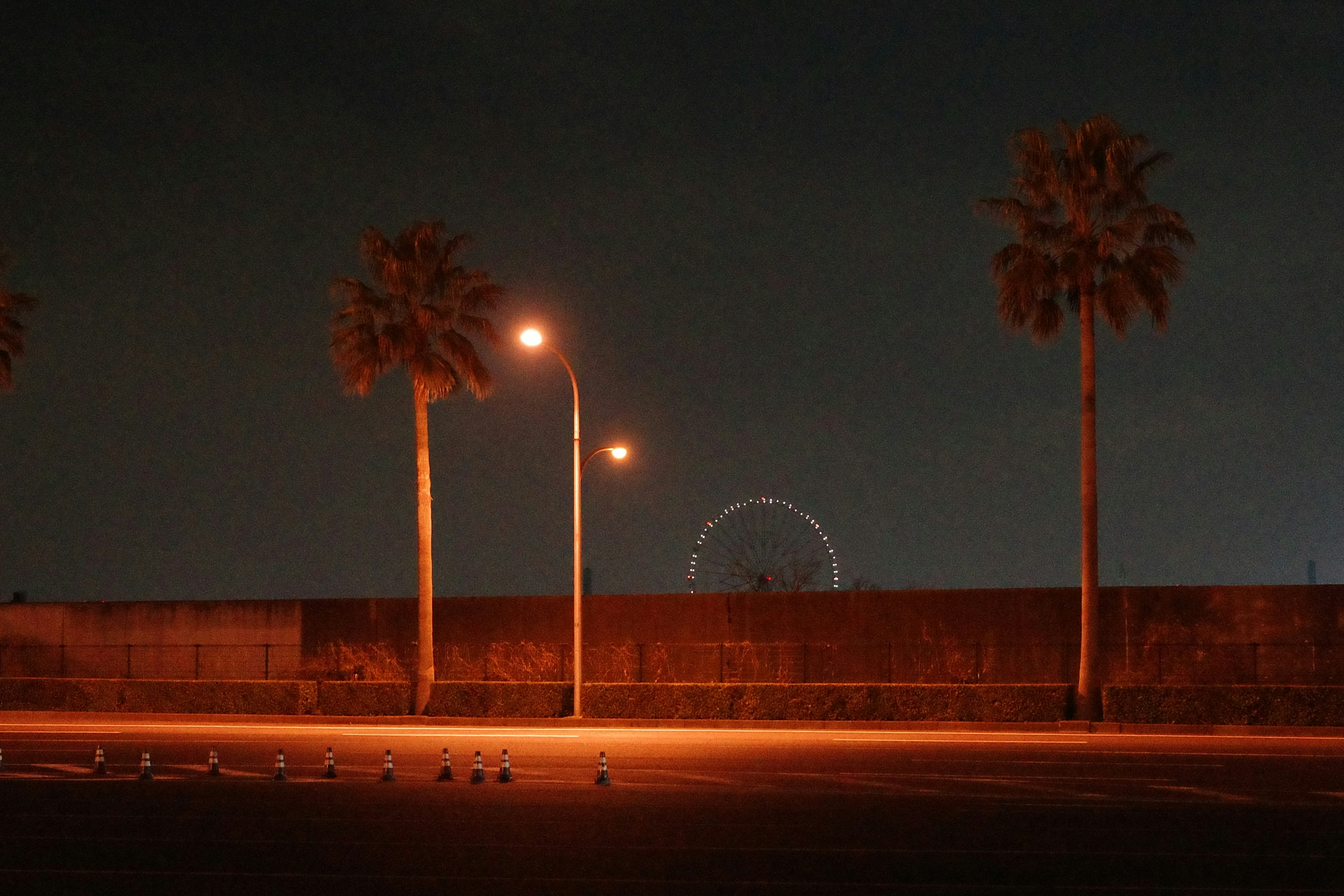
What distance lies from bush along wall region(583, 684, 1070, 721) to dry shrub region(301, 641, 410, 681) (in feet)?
36.2

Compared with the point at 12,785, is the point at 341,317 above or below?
above

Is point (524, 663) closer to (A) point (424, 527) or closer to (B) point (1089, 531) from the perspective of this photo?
(A) point (424, 527)

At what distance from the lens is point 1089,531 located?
113 feet

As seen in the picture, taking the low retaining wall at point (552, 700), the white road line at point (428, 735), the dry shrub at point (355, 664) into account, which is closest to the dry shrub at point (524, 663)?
the dry shrub at point (355, 664)

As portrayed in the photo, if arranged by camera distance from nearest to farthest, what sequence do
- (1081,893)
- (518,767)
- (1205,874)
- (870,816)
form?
(1081,893), (1205,874), (870,816), (518,767)

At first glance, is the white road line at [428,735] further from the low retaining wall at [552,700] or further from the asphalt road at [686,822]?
the low retaining wall at [552,700]

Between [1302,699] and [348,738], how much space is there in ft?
65.3

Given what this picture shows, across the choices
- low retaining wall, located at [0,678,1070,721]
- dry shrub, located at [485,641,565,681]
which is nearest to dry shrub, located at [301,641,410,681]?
dry shrub, located at [485,641,565,681]

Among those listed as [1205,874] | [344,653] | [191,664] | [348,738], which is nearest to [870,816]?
[1205,874]

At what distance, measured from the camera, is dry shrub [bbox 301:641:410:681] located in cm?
4591

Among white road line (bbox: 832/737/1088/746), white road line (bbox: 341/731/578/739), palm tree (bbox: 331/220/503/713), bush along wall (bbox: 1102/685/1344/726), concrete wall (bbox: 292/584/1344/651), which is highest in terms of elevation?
palm tree (bbox: 331/220/503/713)

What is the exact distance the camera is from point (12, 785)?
20.1 meters

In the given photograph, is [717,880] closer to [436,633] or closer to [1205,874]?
[1205,874]

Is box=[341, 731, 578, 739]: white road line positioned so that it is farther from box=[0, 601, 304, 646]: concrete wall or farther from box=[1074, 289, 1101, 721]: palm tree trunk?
box=[0, 601, 304, 646]: concrete wall
